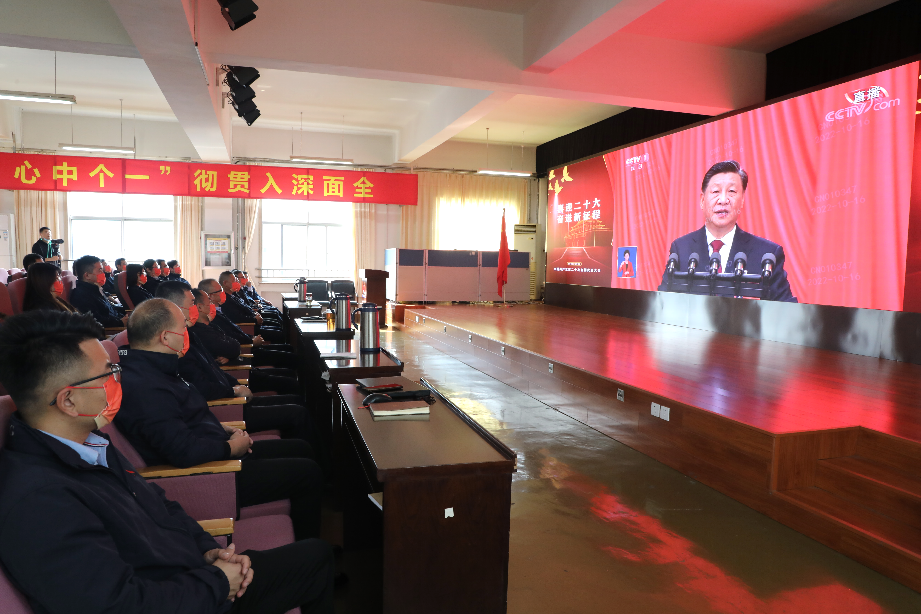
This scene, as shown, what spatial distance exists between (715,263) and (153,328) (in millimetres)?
6111

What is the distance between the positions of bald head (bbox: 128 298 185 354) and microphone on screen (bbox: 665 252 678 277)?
6475 millimetres

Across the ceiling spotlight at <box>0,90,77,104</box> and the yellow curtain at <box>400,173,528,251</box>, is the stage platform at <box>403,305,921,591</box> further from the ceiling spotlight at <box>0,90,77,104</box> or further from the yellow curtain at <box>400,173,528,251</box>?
the yellow curtain at <box>400,173,528,251</box>

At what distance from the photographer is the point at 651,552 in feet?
7.39

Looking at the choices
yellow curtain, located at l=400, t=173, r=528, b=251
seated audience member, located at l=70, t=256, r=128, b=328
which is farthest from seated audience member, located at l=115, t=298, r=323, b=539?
yellow curtain, located at l=400, t=173, r=528, b=251

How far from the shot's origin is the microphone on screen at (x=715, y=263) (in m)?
6.46

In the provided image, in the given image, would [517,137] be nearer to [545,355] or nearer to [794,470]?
[545,355]

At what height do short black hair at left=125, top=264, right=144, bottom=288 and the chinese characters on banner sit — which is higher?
the chinese characters on banner

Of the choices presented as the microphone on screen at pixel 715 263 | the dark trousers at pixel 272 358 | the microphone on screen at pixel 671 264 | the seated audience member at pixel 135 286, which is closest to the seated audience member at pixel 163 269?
the seated audience member at pixel 135 286

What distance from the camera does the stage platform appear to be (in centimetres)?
237

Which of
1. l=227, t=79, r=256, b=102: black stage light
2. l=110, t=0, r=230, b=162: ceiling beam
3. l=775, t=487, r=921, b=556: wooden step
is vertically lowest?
l=775, t=487, r=921, b=556: wooden step

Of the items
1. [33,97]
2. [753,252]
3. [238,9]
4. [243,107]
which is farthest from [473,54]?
[33,97]

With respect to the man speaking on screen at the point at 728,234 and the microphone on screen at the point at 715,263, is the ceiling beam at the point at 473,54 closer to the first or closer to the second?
the man speaking on screen at the point at 728,234

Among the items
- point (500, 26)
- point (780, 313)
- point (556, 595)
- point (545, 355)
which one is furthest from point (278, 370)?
point (780, 313)

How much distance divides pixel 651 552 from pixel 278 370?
2.66 metres
